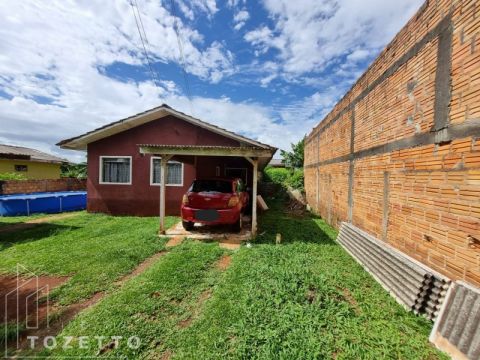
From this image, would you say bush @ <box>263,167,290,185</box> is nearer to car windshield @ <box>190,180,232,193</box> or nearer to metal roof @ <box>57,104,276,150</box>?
metal roof @ <box>57,104,276,150</box>

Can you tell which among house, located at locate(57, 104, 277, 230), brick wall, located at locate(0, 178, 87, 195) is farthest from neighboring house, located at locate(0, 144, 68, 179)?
house, located at locate(57, 104, 277, 230)

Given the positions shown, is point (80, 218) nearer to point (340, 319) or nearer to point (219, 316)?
point (219, 316)

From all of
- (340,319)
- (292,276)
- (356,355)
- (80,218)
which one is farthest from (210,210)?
(80,218)

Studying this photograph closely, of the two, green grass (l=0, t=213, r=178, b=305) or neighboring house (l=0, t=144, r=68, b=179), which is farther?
neighboring house (l=0, t=144, r=68, b=179)

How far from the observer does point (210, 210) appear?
607cm

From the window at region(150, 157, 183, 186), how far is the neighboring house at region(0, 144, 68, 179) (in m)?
13.5

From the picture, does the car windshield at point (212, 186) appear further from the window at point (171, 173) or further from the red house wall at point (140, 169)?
the window at point (171, 173)

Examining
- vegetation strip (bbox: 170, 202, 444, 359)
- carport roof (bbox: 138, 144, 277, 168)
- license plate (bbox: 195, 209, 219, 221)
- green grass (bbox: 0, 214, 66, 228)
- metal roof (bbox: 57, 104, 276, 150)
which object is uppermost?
metal roof (bbox: 57, 104, 276, 150)

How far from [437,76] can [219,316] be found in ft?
14.1

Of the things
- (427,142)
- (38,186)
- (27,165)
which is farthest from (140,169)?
(27,165)

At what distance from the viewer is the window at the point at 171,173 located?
9.50m

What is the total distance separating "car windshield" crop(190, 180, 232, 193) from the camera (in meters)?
6.35

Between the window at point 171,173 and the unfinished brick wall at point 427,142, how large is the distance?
676 centimetres

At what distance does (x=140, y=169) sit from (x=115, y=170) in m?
1.13
